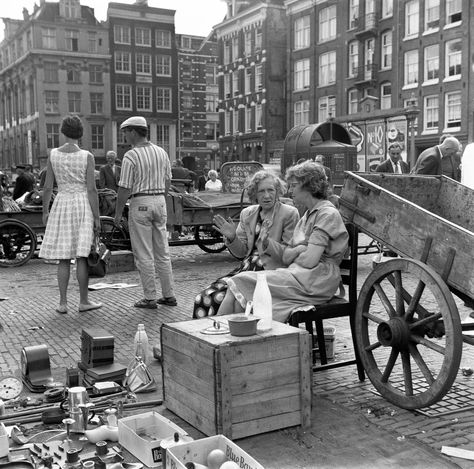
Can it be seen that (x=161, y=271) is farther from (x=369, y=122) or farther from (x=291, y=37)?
(x=291, y=37)

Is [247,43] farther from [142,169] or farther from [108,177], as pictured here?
[142,169]

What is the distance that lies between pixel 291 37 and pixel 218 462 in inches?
1829

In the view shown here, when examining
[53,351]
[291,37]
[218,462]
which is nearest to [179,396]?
[218,462]

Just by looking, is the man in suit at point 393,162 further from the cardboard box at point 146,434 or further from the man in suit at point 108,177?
the cardboard box at point 146,434

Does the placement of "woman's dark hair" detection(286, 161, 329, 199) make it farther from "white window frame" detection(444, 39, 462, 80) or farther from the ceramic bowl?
"white window frame" detection(444, 39, 462, 80)

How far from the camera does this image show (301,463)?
3229 mm

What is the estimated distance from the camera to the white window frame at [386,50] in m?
38.3

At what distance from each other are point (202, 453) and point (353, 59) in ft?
133

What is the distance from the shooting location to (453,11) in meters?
33.9

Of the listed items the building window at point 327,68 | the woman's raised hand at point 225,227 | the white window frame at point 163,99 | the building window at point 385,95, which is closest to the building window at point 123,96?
the white window frame at point 163,99

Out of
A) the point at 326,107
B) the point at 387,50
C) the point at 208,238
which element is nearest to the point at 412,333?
the point at 208,238

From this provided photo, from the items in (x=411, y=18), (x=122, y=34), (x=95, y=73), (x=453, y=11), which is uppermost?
(x=122, y=34)

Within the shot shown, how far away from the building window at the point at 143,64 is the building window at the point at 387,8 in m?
31.6

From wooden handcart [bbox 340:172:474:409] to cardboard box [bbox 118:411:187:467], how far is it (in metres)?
1.37
